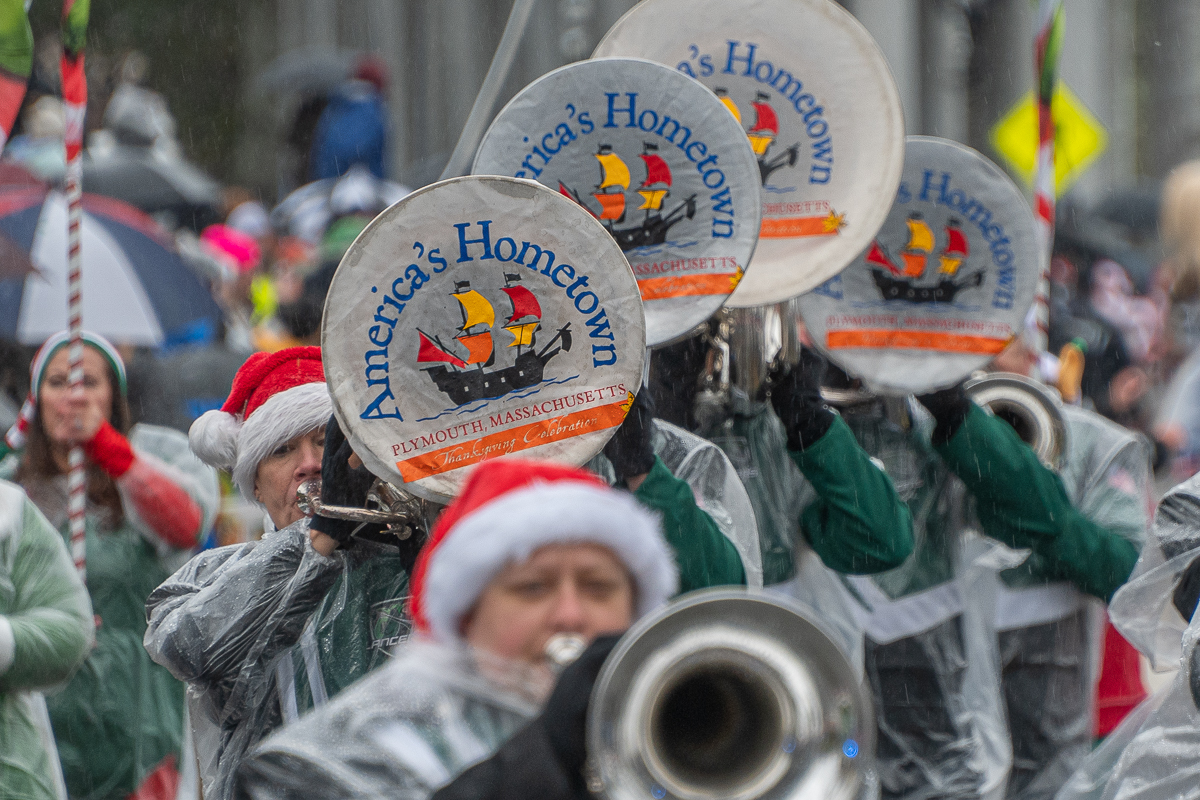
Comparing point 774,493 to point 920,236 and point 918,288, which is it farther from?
point 920,236

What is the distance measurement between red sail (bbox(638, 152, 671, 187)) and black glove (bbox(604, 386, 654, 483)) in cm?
48

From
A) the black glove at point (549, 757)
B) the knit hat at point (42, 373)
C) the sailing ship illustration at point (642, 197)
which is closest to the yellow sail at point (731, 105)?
the sailing ship illustration at point (642, 197)

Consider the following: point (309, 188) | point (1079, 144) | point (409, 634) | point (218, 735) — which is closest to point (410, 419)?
point (409, 634)

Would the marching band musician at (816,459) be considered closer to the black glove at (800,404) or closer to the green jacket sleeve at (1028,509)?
the black glove at (800,404)

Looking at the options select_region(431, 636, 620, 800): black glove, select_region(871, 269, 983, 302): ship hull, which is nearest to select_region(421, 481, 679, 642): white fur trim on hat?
select_region(431, 636, 620, 800): black glove

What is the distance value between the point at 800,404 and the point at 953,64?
54.7 ft

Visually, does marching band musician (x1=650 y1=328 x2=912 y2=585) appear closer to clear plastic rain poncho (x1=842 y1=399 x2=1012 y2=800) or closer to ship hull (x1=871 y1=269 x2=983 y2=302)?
Answer: ship hull (x1=871 y1=269 x2=983 y2=302)

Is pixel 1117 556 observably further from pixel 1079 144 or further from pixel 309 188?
pixel 309 188

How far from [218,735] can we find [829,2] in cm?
210

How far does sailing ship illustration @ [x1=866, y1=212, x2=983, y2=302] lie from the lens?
13.7ft

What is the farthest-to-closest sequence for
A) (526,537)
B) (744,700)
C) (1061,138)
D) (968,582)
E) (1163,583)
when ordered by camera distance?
(1061,138), (968,582), (1163,583), (526,537), (744,700)

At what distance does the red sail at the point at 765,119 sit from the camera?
3.88m

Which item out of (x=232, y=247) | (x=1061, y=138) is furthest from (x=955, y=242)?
(x=232, y=247)

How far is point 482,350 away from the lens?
280 centimetres
